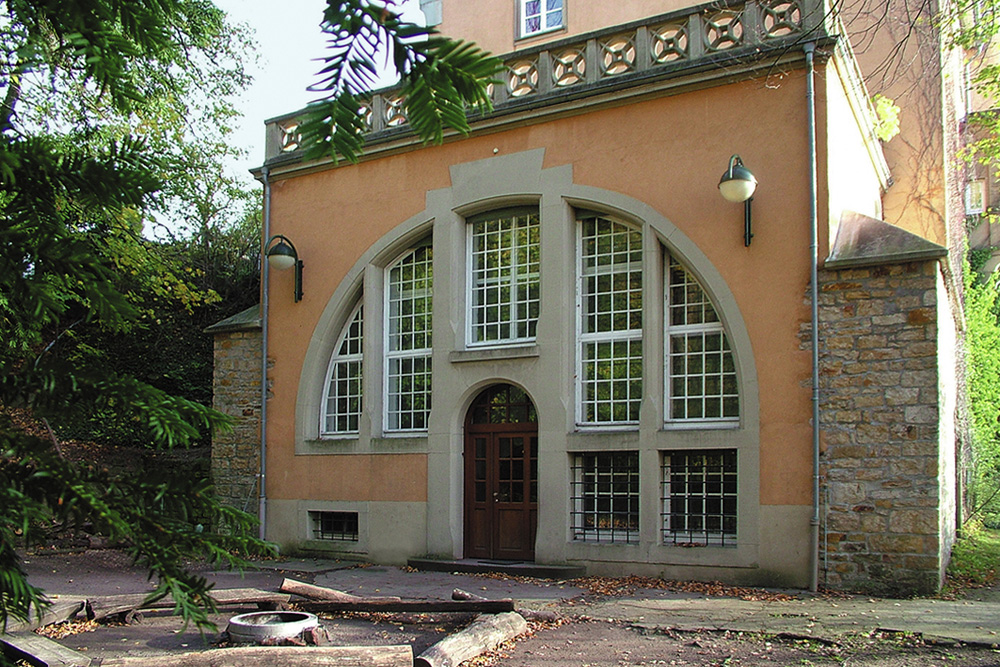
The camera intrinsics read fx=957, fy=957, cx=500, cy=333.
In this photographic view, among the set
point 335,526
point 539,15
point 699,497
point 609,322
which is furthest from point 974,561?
point 539,15

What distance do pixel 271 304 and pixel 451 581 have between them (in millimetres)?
5691

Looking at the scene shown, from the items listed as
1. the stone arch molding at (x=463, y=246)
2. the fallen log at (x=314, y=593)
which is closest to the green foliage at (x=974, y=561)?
the stone arch molding at (x=463, y=246)

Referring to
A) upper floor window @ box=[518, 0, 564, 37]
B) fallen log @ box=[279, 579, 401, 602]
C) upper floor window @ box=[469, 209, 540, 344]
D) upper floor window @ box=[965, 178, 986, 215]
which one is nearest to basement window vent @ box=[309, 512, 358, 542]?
upper floor window @ box=[469, 209, 540, 344]

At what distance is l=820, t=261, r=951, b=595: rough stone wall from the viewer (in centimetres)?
995

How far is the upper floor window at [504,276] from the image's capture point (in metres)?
13.0

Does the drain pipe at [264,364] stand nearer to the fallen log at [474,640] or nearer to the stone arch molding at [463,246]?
the stone arch molding at [463,246]

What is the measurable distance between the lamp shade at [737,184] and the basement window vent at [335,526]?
273 inches

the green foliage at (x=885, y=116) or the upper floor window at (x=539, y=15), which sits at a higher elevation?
the upper floor window at (x=539, y=15)

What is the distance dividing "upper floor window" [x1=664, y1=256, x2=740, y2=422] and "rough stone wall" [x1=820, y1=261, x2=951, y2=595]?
129 centimetres


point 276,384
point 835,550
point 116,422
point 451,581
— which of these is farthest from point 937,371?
point 116,422

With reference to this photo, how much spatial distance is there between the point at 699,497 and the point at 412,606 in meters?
4.10

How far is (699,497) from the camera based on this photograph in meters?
11.4

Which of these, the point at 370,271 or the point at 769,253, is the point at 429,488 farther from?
the point at 769,253

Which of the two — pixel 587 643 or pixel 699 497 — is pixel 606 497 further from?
pixel 587 643
